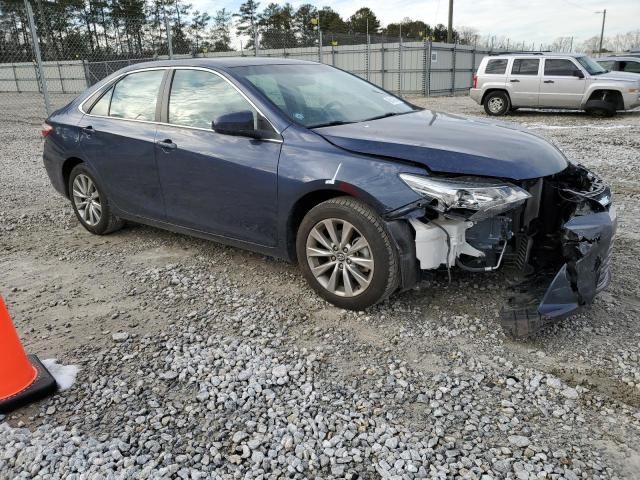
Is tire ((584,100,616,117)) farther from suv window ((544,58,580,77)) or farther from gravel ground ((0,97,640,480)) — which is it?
gravel ground ((0,97,640,480))

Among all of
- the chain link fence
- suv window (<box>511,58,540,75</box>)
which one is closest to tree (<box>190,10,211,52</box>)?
the chain link fence

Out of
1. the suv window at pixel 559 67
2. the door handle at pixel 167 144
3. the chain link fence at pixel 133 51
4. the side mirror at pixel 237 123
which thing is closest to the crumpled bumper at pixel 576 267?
the side mirror at pixel 237 123

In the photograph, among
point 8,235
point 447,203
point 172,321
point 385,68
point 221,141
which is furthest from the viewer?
point 385,68

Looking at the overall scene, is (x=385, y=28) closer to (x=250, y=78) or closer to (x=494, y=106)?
(x=494, y=106)

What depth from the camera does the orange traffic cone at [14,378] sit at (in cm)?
274

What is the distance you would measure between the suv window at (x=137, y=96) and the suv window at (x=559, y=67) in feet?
42.2

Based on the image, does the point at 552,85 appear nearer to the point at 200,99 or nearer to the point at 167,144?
the point at 200,99

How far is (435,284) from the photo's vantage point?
13.1 feet

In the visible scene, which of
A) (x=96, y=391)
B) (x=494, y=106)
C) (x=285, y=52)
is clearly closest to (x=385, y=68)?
(x=285, y=52)

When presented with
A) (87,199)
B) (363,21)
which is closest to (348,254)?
(87,199)

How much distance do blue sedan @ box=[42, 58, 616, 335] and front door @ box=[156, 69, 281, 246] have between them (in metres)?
0.01

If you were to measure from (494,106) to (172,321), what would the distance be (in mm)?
13999

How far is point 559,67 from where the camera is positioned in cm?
1431

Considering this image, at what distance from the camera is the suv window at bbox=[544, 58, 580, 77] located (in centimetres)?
1413
